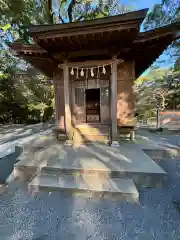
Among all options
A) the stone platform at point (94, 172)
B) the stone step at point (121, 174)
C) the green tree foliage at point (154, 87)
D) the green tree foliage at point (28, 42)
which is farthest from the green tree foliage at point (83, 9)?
the stone step at point (121, 174)

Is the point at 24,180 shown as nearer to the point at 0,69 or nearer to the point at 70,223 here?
the point at 70,223

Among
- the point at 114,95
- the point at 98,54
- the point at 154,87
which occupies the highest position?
the point at 154,87

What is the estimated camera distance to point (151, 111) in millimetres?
11195

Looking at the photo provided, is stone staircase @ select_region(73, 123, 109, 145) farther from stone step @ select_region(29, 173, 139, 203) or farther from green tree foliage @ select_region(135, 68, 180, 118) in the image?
green tree foliage @ select_region(135, 68, 180, 118)

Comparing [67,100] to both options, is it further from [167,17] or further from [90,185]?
[167,17]

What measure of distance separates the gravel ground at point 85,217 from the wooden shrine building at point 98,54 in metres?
2.09

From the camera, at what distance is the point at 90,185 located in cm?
235

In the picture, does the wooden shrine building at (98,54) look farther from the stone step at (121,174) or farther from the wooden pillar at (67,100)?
the stone step at (121,174)

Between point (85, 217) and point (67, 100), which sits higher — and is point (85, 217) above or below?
below

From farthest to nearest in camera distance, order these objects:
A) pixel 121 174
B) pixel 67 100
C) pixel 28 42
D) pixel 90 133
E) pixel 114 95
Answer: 1. pixel 28 42
2. pixel 90 133
3. pixel 67 100
4. pixel 114 95
5. pixel 121 174

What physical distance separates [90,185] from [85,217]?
558 millimetres

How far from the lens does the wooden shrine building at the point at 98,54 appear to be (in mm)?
3184

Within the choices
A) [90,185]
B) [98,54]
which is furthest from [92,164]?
[98,54]

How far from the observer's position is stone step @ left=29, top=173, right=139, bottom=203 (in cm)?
217
